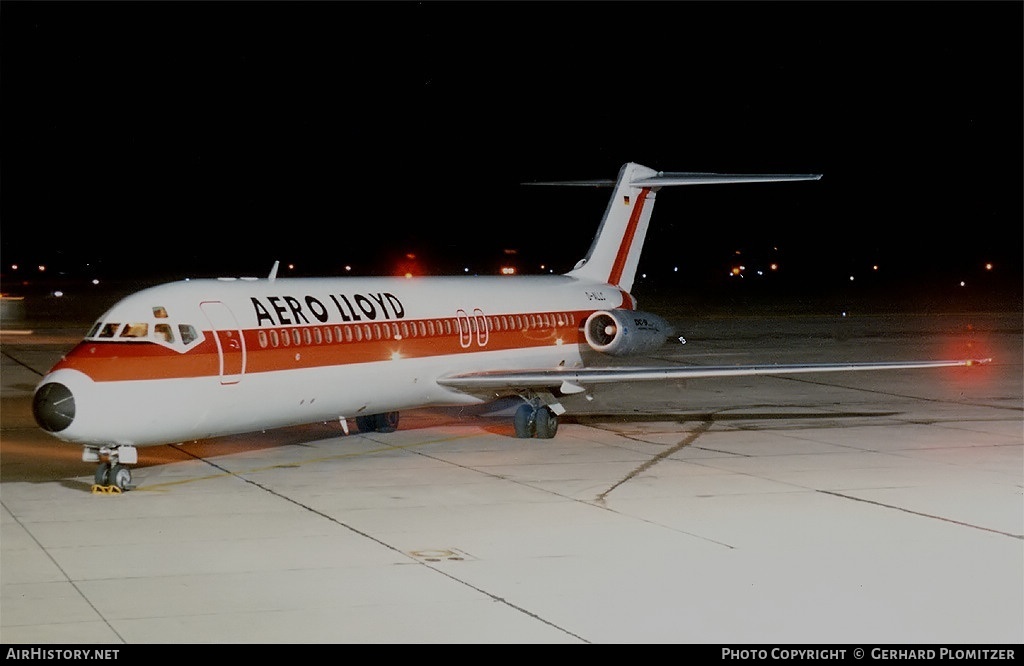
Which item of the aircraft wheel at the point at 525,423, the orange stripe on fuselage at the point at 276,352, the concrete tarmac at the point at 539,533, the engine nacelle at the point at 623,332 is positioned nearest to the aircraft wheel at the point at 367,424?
the concrete tarmac at the point at 539,533

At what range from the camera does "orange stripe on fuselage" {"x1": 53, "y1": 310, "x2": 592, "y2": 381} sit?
50.6 ft

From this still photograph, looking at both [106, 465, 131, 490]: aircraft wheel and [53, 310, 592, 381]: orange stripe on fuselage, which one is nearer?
[53, 310, 592, 381]: orange stripe on fuselage

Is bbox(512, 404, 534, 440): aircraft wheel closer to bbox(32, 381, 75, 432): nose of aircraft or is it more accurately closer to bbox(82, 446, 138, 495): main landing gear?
bbox(82, 446, 138, 495): main landing gear

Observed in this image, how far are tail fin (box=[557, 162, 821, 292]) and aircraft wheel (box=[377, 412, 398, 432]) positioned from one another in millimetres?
5411

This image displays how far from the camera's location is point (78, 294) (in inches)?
2849

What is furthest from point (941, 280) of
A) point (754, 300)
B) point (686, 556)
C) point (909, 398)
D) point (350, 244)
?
point (686, 556)

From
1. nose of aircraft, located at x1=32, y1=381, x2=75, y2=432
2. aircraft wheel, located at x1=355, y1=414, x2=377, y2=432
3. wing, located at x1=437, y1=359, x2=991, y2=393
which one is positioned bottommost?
aircraft wheel, located at x1=355, y1=414, x2=377, y2=432

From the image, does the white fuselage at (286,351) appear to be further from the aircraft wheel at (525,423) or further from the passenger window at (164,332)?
the aircraft wheel at (525,423)

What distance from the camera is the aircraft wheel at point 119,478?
1575cm

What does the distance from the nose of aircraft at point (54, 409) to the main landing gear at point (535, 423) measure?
8.08m

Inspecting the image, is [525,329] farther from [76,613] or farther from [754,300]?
[754,300]

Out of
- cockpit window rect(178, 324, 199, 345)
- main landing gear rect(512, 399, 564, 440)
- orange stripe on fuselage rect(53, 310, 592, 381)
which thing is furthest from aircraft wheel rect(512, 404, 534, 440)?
cockpit window rect(178, 324, 199, 345)
